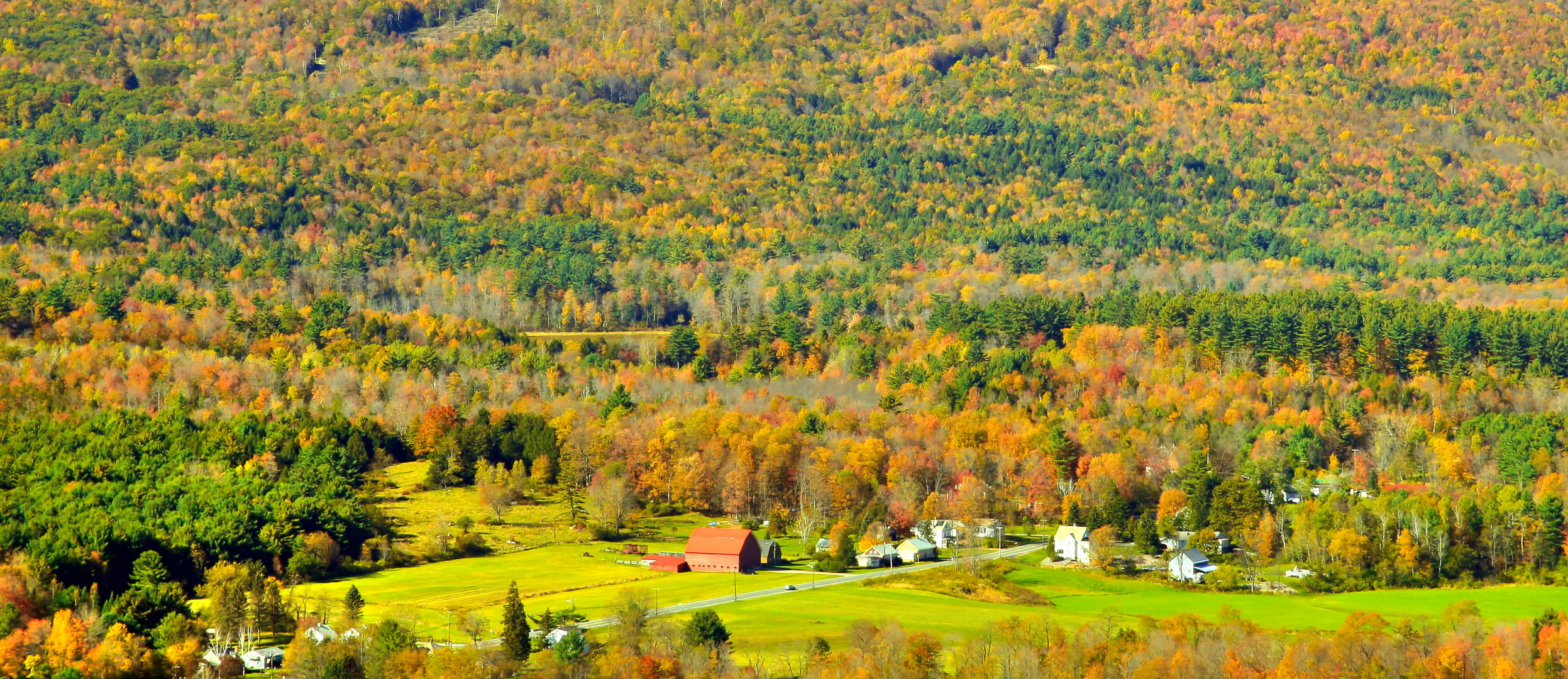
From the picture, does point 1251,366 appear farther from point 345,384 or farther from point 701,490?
point 345,384

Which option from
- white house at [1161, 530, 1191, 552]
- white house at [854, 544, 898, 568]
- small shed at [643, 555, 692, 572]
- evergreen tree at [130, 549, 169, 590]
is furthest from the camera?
white house at [1161, 530, 1191, 552]

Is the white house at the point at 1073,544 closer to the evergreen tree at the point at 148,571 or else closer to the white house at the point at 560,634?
the white house at the point at 560,634

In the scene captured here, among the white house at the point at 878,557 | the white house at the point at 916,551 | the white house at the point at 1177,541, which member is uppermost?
the white house at the point at 878,557

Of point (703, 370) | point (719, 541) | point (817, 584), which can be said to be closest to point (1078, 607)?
point (817, 584)

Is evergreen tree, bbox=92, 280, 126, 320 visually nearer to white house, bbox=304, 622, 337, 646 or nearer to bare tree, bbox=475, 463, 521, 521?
bare tree, bbox=475, 463, 521, 521

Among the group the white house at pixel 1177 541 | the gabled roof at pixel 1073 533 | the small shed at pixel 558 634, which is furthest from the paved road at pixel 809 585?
the white house at pixel 1177 541

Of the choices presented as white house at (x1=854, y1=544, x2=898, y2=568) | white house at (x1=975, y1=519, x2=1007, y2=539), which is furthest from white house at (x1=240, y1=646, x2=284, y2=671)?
white house at (x1=975, y1=519, x2=1007, y2=539)

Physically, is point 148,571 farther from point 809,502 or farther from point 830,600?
point 809,502
